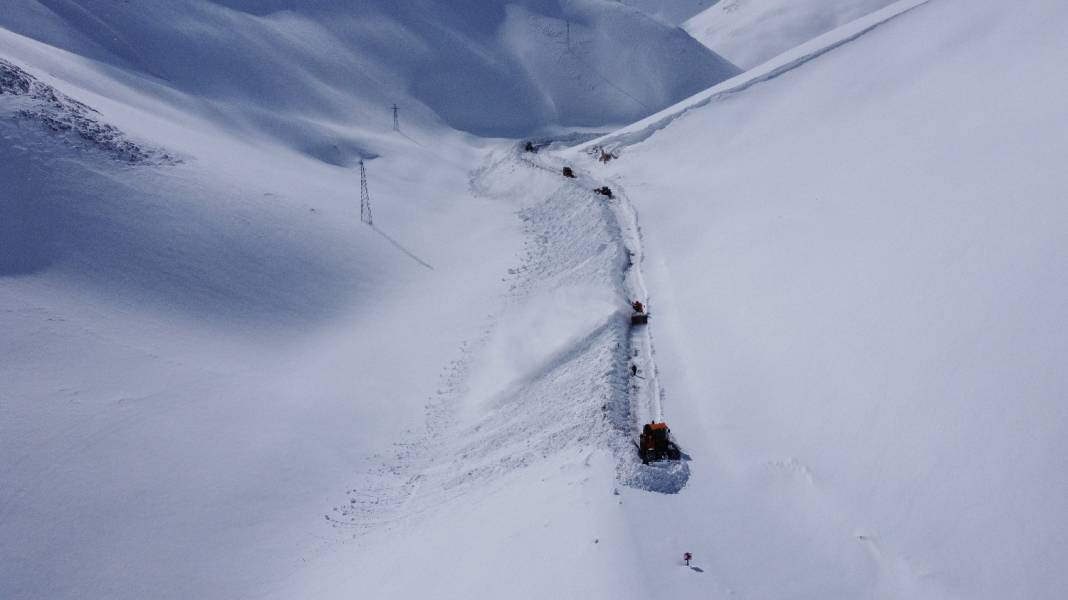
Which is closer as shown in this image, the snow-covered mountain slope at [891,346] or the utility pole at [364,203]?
the snow-covered mountain slope at [891,346]

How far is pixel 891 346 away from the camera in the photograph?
14.3m

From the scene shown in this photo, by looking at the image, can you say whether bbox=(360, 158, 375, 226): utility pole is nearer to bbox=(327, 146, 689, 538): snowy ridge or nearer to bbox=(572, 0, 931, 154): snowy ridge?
bbox=(327, 146, 689, 538): snowy ridge

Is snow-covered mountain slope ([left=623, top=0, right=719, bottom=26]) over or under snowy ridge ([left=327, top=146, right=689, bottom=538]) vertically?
over

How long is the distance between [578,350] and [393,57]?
169ft

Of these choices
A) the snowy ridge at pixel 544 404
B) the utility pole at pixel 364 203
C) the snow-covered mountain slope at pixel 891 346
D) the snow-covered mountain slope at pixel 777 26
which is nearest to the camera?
the snow-covered mountain slope at pixel 891 346

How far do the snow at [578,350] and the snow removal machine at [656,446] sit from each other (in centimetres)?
45

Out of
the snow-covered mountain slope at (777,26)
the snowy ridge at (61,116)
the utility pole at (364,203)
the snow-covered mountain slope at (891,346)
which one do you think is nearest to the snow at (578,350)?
the snow-covered mountain slope at (891,346)

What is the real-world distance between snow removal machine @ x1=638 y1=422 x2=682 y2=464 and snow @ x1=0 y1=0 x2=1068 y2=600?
17.5 inches

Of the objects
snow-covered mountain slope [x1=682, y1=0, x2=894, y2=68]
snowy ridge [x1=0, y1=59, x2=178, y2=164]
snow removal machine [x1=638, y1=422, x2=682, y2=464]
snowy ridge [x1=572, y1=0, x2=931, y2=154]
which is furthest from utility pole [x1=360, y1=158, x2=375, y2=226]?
snow-covered mountain slope [x1=682, y1=0, x2=894, y2=68]

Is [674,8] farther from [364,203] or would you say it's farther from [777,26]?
[364,203]

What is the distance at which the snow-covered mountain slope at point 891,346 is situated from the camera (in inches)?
432

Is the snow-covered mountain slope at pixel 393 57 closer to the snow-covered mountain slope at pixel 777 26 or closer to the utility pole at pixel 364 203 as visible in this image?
the utility pole at pixel 364 203

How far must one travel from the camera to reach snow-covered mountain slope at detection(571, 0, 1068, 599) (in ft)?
36.0

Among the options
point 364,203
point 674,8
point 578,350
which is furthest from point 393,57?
point 674,8
